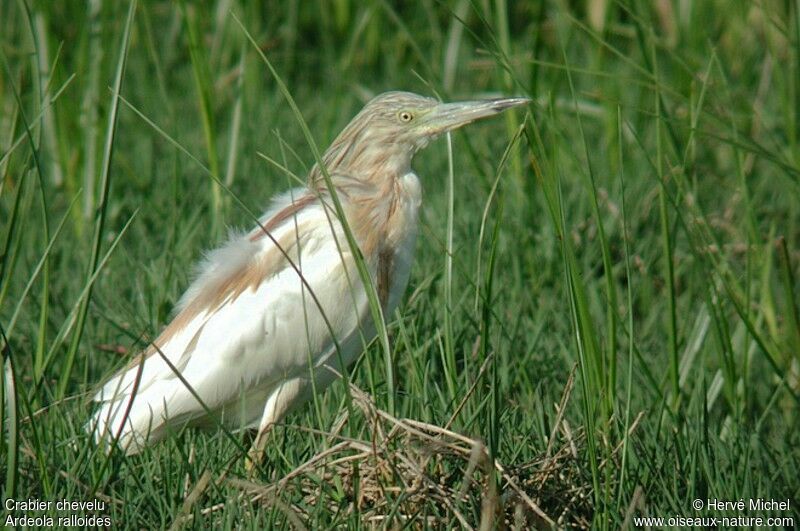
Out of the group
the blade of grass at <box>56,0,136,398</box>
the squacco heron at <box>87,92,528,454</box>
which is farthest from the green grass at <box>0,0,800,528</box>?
the squacco heron at <box>87,92,528,454</box>

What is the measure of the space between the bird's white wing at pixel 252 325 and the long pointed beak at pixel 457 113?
467 mm

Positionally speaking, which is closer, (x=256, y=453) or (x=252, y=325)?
(x=256, y=453)

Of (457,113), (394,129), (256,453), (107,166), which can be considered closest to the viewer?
(107,166)

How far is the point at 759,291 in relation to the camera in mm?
4570

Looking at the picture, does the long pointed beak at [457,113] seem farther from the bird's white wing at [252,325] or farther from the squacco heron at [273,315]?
the bird's white wing at [252,325]

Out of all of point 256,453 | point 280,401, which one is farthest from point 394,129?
point 256,453

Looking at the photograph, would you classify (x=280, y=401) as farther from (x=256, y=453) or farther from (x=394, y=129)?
(x=394, y=129)

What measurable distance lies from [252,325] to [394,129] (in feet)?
2.50

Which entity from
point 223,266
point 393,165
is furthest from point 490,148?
point 223,266

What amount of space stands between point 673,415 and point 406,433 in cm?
76

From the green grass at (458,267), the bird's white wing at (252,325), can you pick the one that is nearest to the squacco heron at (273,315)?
the bird's white wing at (252,325)

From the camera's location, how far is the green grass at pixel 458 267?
2.82m

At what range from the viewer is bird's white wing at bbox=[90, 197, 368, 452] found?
139 inches

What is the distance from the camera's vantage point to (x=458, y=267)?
2.92 m
